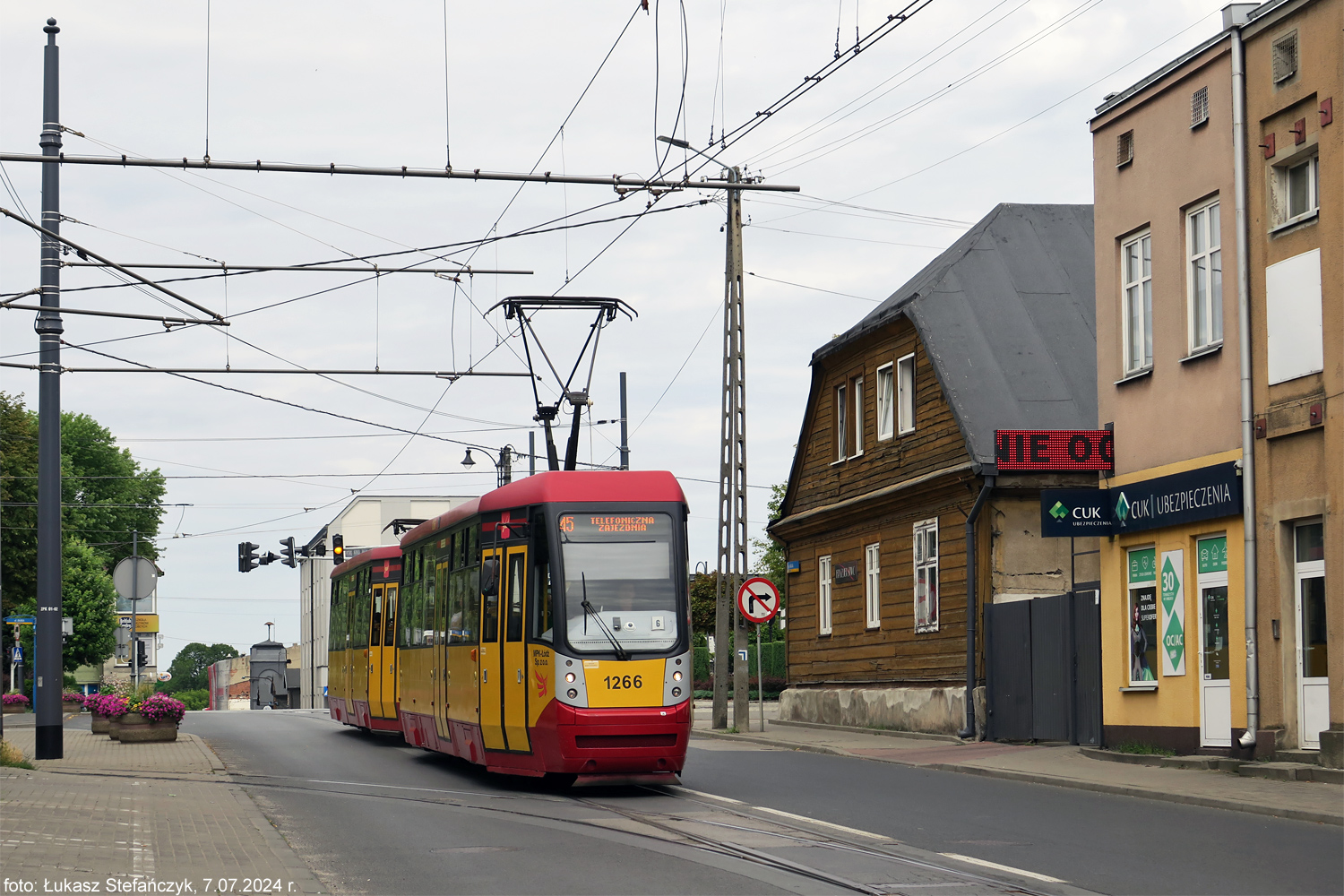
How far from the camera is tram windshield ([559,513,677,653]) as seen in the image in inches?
639

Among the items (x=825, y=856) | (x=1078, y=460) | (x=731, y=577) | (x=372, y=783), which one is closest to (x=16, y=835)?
(x=825, y=856)

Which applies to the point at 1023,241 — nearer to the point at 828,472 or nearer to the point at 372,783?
the point at 828,472

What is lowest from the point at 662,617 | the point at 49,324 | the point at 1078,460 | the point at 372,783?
the point at 372,783

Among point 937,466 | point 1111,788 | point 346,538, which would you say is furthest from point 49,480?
point 346,538

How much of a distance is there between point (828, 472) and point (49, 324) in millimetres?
17031

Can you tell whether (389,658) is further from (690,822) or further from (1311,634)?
(1311,634)

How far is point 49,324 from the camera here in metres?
21.1

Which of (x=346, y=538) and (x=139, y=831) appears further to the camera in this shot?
(x=346, y=538)

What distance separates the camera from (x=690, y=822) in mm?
13727

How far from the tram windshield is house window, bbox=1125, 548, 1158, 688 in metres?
8.21

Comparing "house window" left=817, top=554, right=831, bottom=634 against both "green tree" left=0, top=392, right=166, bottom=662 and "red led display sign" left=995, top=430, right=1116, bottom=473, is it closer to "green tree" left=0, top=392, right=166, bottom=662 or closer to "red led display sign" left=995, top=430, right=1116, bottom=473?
"red led display sign" left=995, top=430, right=1116, bottom=473

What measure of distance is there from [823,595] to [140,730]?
1427 centimetres

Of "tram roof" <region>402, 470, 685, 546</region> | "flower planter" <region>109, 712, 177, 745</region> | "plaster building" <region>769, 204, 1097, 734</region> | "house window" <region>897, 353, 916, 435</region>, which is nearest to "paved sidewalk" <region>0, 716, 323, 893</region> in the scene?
"tram roof" <region>402, 470, 685, 546</region>

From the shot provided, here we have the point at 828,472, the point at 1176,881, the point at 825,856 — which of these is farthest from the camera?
the point at 828,472
